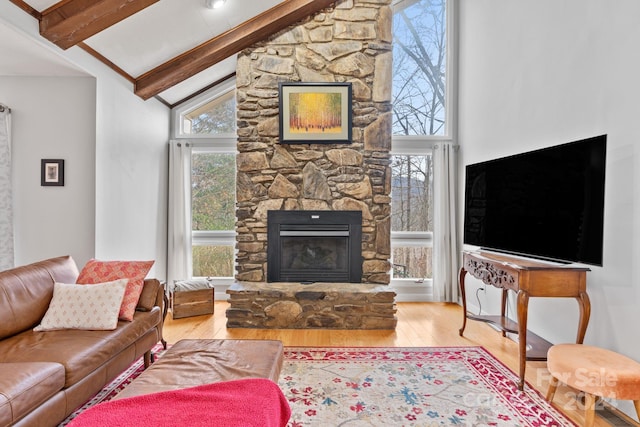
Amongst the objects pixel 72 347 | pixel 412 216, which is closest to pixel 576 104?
pixel 412 216

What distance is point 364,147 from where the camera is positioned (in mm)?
4094

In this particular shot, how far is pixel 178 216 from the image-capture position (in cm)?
479

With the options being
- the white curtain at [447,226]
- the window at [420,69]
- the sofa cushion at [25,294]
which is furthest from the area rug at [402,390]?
the window at [420,69]

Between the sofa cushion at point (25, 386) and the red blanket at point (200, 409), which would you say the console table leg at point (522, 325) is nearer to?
the red blanket at point (200, 409)

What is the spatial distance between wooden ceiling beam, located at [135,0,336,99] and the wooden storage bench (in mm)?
2095

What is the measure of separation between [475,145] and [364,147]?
4.30 feet

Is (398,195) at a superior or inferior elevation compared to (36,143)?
inferior

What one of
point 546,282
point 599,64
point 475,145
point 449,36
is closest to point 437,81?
point 449,36

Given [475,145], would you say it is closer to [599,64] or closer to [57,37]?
[599,64]

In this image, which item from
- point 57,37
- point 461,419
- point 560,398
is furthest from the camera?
point 57,37

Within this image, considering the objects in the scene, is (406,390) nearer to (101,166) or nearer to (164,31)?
(101,166)

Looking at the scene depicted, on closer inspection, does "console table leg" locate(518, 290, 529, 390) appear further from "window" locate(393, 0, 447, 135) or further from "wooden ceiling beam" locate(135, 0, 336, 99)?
"wooden ceiling beam" locate(135, 0, 336, 99)

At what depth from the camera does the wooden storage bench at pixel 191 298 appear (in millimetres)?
4043

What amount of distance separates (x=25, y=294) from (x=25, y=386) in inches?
36.1
